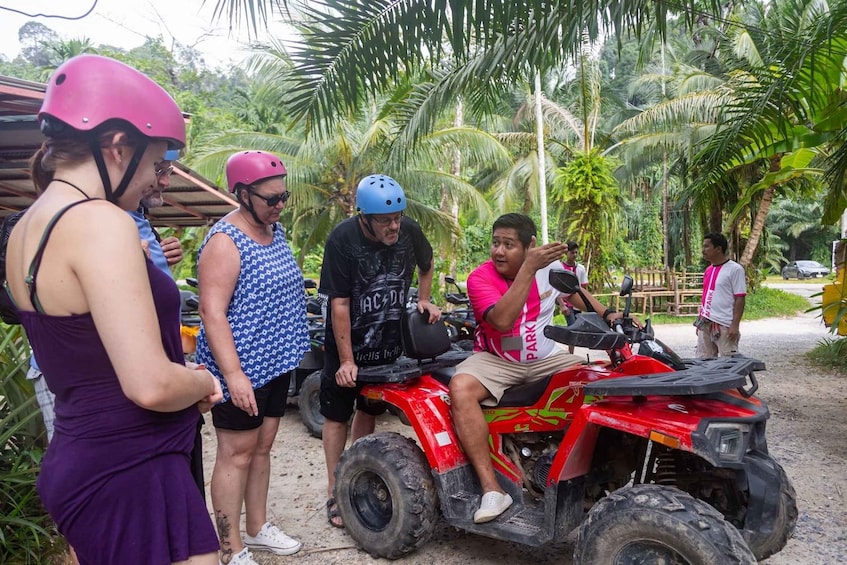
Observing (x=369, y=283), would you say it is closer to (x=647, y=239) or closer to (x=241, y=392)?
(x=241, y=392)

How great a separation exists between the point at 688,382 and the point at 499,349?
3.76 ft

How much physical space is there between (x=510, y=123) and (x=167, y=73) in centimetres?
1689

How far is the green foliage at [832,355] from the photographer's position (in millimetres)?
9229

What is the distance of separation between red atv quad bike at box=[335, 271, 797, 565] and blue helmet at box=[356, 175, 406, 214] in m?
0.65

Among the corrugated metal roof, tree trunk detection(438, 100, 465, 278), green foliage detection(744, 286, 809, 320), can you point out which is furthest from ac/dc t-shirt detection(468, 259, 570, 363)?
green foliage detection(744, 286, 809, 320)

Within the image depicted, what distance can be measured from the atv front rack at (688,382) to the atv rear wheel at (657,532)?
411mm

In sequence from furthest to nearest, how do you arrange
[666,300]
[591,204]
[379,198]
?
[666,300] → [591,204] → [379,198]

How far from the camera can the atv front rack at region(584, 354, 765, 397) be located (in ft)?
8.09

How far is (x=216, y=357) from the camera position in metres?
2.94

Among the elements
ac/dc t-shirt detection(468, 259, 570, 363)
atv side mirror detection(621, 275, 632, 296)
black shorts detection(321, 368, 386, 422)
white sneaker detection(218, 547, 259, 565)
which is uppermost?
atv side mirror detection(621, 275, 632, 296)

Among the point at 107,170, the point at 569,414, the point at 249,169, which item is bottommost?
the point at 569,414

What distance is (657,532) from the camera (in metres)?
2.47

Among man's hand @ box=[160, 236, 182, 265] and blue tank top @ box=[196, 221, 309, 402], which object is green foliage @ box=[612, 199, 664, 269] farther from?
man's hand @ box=[160, 236, 182, 265]

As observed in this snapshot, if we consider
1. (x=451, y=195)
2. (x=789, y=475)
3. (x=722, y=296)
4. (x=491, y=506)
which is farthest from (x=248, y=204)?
(x=451, y=195)
